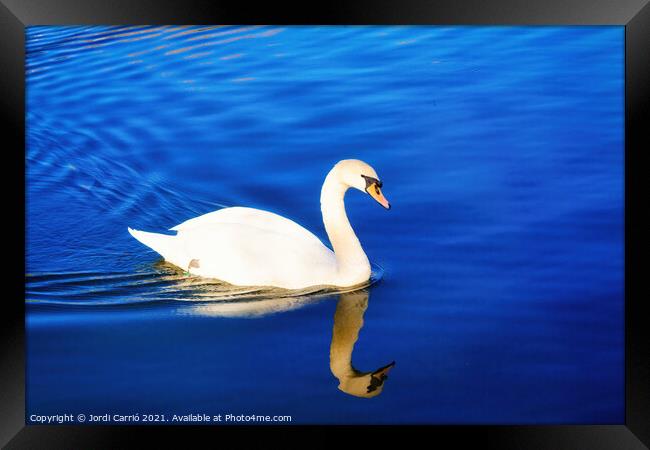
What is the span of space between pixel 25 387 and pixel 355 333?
71.5 inches

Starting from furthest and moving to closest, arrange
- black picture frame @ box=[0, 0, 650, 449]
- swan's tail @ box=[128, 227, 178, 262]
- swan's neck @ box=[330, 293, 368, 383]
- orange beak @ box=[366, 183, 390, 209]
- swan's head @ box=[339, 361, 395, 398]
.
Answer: swan's tail @ box=[128, 227, 178, 262], orange beak @ box=[366, 183, 390, 209], swan's neck @ box=[330, 293, 368, 383], swan's head @ box=[339, 361, 395, 398], black picture frame @ box=[0, 0, 650, 449]

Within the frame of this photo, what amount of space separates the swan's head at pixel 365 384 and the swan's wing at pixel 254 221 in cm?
110

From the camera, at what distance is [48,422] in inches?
270

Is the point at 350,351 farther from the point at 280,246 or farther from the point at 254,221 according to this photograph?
the point at 254,221

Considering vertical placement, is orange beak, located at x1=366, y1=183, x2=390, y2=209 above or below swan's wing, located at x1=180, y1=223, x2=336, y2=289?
above

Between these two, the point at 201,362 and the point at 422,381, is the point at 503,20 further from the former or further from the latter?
the point at 201,362

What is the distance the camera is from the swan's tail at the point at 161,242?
788 centimetres

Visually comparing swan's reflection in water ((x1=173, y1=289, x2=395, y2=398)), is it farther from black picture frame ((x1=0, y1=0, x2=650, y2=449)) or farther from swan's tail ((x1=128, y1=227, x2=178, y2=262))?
swan's tail ((x1=128, y1=227, x2=178, y2=262))

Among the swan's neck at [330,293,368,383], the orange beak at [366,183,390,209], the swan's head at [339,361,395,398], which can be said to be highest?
the orange beak at [366,183,390,209]

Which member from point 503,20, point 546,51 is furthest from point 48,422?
point 546,51

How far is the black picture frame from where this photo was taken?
6.63 metres

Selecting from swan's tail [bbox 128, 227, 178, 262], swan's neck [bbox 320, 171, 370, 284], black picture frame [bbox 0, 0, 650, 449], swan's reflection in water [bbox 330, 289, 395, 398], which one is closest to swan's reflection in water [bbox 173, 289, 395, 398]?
swan's reflection in water [bbox 330, 289, 395, 398]

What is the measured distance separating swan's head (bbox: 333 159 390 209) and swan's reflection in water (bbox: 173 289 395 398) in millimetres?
589

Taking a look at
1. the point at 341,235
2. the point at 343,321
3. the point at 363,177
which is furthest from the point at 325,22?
the point at 343,321
